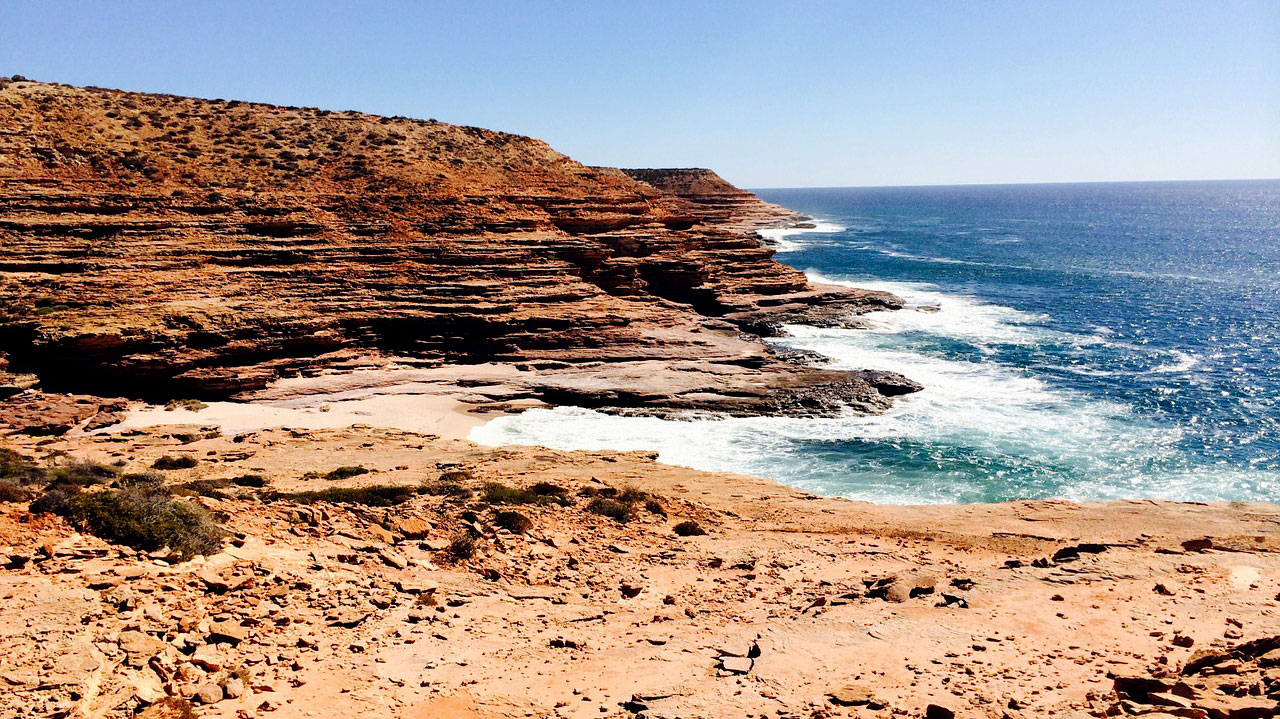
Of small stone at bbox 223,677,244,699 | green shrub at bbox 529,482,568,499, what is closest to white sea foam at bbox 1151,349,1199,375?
green shrub at bbox 529,482,568,499

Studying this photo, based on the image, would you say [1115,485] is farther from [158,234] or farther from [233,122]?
[233,122]

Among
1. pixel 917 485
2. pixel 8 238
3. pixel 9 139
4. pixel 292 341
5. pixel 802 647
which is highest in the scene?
pixel 9 139

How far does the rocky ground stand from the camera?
1065cm

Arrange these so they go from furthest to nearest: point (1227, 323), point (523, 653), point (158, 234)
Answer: point (1227, 323) → point (158, 234) → point (523, 653)

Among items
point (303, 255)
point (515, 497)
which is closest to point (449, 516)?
point (515, 497)

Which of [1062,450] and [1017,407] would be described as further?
[1017,407]

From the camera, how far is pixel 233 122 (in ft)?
170

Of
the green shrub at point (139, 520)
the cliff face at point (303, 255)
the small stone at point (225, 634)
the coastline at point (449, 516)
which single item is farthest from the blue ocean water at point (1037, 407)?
the small stone at point (225, 634)

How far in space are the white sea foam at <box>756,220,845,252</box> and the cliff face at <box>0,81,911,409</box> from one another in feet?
203

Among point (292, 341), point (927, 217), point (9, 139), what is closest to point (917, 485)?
point (292, 341)

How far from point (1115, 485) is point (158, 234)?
Result: 145 ft

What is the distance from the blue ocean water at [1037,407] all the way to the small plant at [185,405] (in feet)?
38.8

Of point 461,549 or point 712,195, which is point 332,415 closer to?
point 461,549

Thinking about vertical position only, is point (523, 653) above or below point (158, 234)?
below
